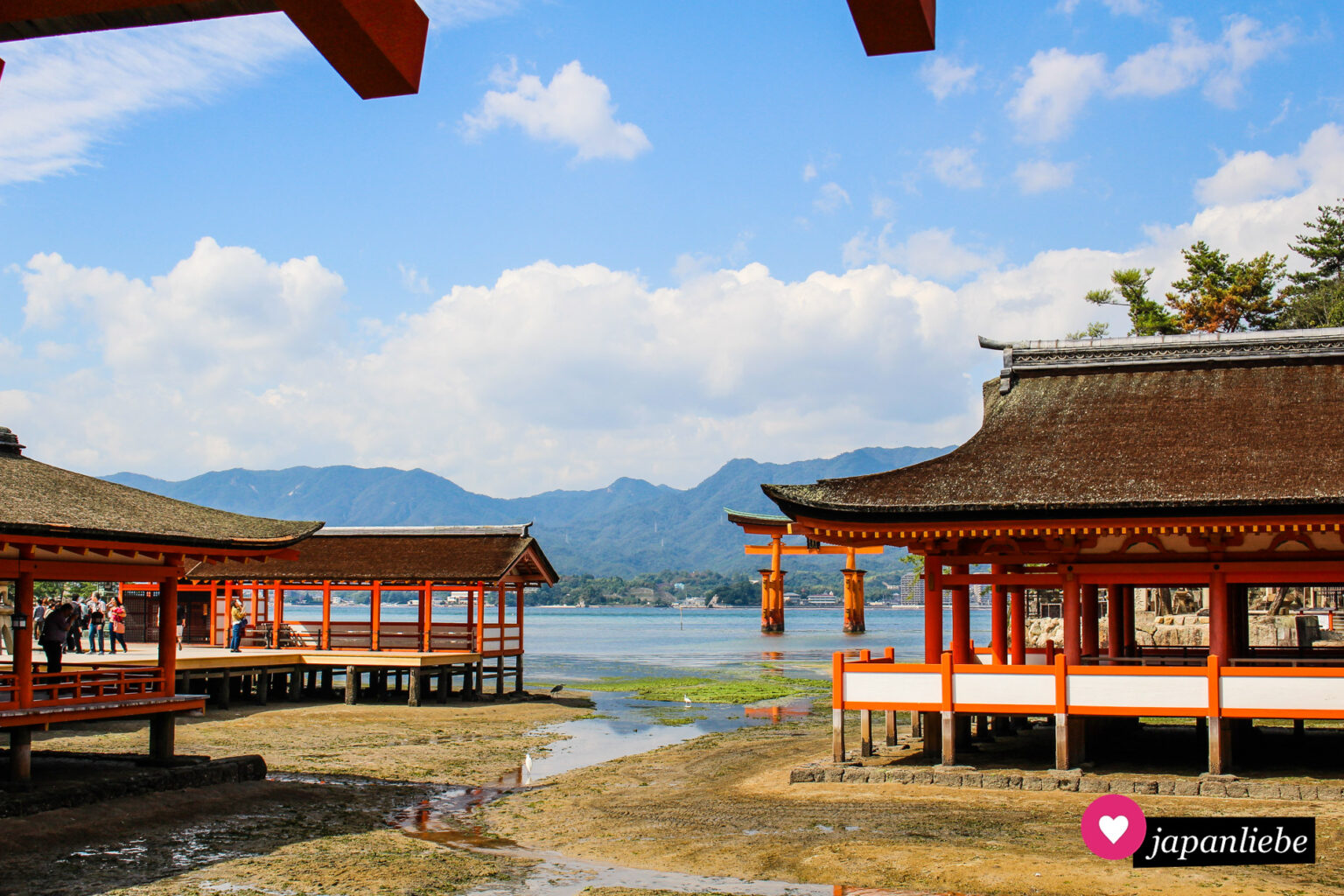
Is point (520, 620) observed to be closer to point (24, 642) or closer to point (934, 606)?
point (934, 606)

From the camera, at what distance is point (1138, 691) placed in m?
17.3

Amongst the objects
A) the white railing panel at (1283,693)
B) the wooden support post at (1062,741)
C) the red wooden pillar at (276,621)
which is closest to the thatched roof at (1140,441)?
the white railing panel at (1283,693)

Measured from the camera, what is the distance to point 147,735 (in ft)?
Result: 83.3

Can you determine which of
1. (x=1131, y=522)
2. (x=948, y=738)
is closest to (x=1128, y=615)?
(x=1131, y=522)

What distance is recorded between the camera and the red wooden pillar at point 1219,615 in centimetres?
1789

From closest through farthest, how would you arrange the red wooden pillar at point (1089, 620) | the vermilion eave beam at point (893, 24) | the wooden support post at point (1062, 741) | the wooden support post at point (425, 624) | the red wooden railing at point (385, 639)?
the vermilion eave beam at point (893, 24)
the wooden support post at point (1062, 741)
the red wooden pillar at point (1089, 620)
the wooden support post at point (425, 624)
the red wooden railing at point (385, 639)

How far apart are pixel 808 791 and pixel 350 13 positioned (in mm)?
16662

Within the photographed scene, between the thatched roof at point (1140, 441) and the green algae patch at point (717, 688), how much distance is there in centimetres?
1936

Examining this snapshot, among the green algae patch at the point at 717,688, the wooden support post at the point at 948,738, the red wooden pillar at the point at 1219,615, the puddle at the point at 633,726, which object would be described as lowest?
the green algae patch at the point at 717,688

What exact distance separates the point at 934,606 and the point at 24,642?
43.9ft

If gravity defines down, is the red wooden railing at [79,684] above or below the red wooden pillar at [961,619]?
below

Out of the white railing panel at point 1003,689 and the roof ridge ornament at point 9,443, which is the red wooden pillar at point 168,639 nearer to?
the roof ridge ornament at point 9,443

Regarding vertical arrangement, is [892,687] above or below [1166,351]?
below

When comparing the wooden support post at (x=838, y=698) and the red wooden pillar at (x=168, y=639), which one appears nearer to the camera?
the red wooden pillar at (x=168, y=639)
